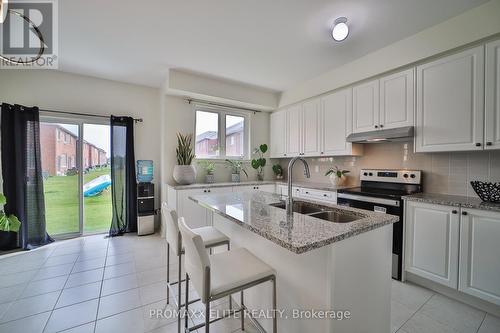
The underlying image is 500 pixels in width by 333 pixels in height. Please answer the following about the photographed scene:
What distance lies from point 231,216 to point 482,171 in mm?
2719

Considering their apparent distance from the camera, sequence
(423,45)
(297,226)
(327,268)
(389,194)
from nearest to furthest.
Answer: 1. (327,268)
2. (297,226)
3. (423,45)
4. (389,194)

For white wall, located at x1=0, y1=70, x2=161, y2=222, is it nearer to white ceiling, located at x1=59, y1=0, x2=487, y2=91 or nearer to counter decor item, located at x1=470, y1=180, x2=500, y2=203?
white ceiling, located at x1=59, y1=0, x2=487, y2=91

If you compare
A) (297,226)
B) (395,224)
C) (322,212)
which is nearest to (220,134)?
(322,212)

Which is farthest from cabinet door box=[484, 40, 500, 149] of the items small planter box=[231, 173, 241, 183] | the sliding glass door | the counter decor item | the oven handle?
the sliding glass door

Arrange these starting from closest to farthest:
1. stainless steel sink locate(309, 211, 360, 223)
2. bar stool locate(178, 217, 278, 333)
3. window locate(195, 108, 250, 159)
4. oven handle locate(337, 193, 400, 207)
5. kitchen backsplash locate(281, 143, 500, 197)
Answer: bar stool locate(178, 217, 278, 333) < stainless steel sink locate(309, 211, 360, 223) < kitchen backsplash locate(281, 143, 500, 197) < oven handle locate(337, 193, 400, 207) < window locate(195, 108, 250, 159)

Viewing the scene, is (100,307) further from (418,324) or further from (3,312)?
(418,324)

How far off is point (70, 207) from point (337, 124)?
4.61 m

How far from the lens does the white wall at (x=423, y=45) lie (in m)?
1.91

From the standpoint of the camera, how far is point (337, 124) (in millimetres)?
3314

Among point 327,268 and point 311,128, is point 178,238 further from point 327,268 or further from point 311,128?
point 311,128

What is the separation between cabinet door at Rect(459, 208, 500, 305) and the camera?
1.75m

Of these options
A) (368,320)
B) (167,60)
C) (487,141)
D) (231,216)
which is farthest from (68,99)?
(487,141)

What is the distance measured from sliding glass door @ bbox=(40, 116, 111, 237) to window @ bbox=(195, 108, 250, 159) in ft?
5.41

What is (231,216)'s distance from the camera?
4.61ft
